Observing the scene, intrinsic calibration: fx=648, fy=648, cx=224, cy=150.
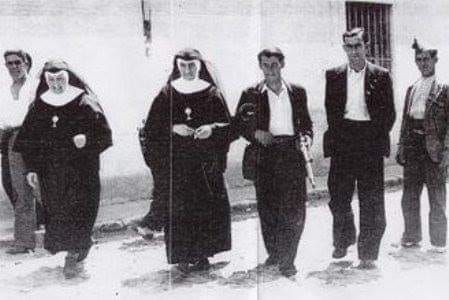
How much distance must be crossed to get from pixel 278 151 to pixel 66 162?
1.45 meters

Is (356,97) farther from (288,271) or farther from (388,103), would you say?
(288,271)

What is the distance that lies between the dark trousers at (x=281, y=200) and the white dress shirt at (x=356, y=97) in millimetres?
493

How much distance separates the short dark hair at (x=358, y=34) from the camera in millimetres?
4664

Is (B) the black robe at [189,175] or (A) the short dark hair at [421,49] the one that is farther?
(A) the short dark hair at [421,49]

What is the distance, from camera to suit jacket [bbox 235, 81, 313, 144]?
14.8ft

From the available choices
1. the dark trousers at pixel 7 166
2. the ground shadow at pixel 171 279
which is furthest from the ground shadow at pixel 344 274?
the dark trousers at pixel 7 166

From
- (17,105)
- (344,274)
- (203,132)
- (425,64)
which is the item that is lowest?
(344,274)

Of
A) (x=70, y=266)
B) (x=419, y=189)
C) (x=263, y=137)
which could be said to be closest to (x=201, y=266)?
(x=70, y=266)

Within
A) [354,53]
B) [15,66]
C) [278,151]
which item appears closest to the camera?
[15,66]

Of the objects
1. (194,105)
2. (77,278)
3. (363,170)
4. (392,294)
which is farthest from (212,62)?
(392,294)

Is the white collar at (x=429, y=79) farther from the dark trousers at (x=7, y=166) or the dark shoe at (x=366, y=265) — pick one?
the dark trousers at (x=7, y=166)

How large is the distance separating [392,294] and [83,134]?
8.07ft

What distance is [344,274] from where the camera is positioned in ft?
15.3

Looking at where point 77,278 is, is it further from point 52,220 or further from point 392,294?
point 392,294
